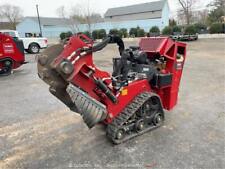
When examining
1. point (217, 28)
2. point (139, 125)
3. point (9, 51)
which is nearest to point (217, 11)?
point (217, 28)

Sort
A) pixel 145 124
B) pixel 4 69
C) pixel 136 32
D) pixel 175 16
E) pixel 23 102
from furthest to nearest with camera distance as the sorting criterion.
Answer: pixel 175 16, pixel 136 32, pixel 4 69, pixel 23 102, pixel 145 124

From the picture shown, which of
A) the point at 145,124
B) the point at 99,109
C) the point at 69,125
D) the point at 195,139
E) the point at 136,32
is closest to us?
the point at 99,109

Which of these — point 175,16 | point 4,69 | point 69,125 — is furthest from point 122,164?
point 175,16

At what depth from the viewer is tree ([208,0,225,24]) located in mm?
40041

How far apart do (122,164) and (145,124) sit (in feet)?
3.36

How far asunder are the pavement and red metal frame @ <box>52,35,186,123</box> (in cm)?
51

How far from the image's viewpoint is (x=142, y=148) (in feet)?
11.3

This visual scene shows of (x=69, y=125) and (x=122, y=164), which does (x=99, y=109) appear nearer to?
(x=122, y=164)

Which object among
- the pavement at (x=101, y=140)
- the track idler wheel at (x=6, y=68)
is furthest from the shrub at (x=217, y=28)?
the track idler wheel at (x=6, y=68)

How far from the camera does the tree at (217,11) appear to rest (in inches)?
1576

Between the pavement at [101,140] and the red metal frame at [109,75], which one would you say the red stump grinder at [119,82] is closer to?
the red metal frame at [109,75]

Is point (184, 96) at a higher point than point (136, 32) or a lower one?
lower

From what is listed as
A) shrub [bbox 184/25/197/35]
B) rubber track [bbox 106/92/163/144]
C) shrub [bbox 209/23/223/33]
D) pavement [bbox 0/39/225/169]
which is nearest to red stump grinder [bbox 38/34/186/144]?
rubber track [bbox 106/92/163/144]

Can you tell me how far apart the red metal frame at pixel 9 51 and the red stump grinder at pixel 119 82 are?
246 inches
